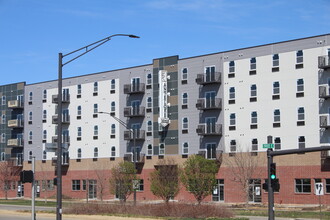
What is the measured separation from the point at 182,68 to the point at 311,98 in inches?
716

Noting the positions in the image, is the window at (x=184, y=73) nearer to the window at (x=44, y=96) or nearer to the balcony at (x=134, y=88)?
the balcony at (x=134, y=88)

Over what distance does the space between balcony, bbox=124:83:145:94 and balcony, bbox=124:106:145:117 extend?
7.13 feet

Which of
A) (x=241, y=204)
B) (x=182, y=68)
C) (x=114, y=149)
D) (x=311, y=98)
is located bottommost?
(x=241, y=204)

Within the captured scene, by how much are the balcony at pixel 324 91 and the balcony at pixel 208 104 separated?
1294cm

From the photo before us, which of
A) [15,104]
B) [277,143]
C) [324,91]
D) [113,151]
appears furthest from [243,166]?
[15,104]

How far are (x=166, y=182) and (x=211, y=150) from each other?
980 cm

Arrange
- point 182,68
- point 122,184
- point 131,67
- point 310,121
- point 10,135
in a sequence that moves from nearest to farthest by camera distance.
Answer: point 310,121, point 122,184, point 182,68, point 131,67, point 10,135

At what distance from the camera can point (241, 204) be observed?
6281 cm

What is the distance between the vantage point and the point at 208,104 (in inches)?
2712

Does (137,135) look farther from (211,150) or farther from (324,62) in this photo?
(324,62)

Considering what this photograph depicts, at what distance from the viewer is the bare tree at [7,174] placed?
8800 cm

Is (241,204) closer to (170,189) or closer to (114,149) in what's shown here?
(170,189)

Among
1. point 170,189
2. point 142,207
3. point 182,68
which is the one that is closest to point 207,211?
point 142,207

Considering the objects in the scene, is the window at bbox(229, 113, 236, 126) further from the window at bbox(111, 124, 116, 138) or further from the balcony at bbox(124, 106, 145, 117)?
the window at bbox(111, 124, 116, 138)
